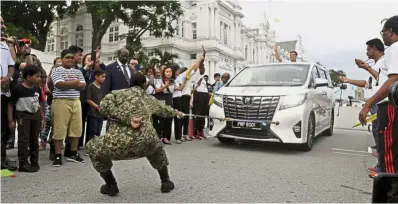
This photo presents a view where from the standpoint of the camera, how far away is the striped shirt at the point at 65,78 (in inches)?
188

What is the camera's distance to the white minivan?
5.80 metres

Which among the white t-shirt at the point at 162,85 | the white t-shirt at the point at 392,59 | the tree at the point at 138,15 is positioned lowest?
the white t-shirt at the point at 162,85

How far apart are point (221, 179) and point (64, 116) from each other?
2.44 metres

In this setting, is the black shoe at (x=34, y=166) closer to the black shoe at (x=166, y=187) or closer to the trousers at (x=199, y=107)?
the black shoe at (x=166, y=187)

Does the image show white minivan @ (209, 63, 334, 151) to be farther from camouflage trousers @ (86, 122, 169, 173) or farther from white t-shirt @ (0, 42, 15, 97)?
white t-shirt @ (0, 42, 15, 97)

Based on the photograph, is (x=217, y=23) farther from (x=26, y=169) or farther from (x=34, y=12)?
(x=26, y=169)

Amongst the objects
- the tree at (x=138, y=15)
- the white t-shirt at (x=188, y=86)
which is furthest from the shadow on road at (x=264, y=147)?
the tree at (x=138, y=15)

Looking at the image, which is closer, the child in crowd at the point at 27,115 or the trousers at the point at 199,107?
the child in crowd at the point at 27,115

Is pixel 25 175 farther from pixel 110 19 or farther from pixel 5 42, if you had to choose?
pixel 110 19

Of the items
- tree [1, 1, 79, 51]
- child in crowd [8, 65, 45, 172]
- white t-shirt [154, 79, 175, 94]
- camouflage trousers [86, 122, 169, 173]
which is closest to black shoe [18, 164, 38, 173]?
child in crowd [8, 65, 45, 172]

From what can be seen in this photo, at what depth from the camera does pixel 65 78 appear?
481 cm

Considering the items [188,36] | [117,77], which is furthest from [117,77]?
→ [188,36]

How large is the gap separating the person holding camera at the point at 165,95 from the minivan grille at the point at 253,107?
1.49m

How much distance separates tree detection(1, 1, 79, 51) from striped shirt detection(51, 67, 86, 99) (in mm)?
28641
